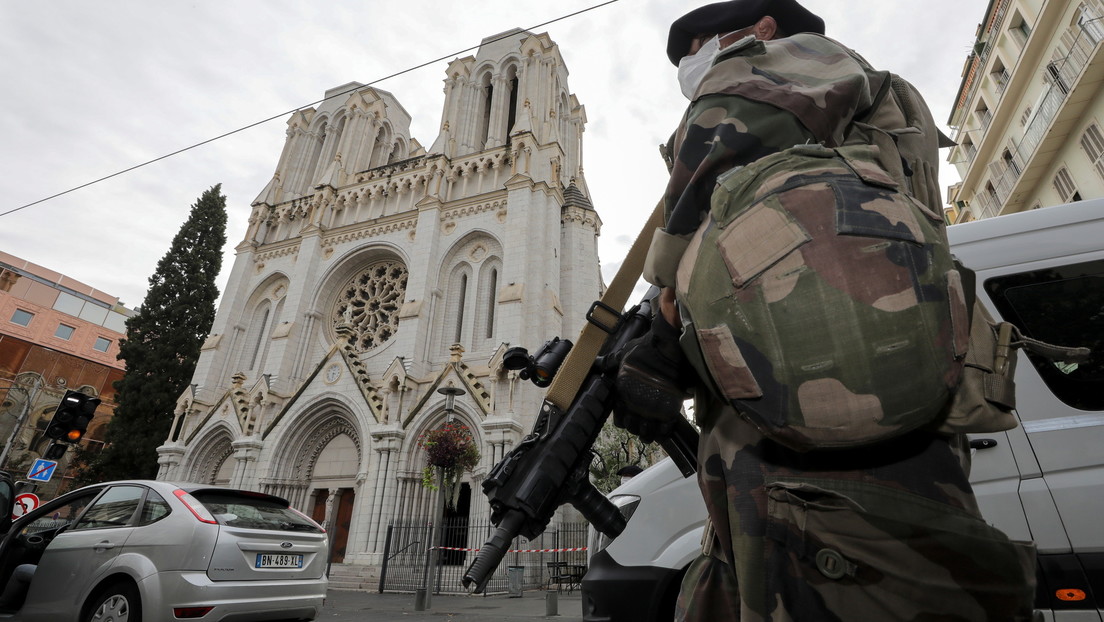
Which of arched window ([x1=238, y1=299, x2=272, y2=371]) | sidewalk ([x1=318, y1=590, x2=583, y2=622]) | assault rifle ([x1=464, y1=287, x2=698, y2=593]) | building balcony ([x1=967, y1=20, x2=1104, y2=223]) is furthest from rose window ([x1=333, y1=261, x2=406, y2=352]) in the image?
building balcony ([x1=967, y1=20, x2=1104, y2=223])

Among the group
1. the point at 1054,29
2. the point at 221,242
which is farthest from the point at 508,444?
the point at 221,242

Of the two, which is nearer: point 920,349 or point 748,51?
point 920,349

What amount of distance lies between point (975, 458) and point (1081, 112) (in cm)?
1509

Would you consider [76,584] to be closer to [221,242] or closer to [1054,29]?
[1054,29]

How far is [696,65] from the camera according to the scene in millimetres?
1776

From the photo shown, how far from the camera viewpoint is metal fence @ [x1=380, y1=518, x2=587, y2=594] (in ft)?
43.5

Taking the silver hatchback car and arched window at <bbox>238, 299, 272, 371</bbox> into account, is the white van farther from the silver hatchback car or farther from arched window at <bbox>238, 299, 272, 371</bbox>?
arched window at <bbox>238, 299, 272, 371</bbox>

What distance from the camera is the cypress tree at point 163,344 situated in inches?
923

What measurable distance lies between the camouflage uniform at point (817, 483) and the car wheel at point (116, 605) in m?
4.78

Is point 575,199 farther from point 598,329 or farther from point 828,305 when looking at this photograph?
point 828,305

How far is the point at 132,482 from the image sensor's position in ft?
15.4

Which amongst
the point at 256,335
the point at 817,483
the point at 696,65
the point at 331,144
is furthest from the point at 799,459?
the point at 331,144

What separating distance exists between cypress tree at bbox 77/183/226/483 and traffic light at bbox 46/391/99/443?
16.4m

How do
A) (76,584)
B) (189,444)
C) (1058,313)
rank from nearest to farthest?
(1058,313)
(76,584)
(189,444)
